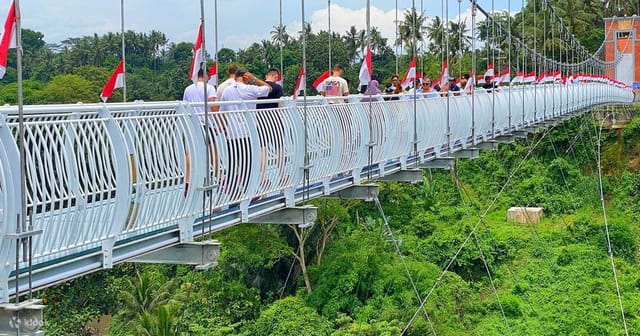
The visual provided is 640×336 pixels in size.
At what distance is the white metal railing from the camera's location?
13.1ft

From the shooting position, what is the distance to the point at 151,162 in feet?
16.1

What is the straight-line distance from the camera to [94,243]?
4336 millimetres

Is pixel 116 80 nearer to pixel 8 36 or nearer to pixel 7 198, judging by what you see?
pixel 8 36

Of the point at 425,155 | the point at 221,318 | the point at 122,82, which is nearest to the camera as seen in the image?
the point at 122,82

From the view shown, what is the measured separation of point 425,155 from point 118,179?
21.2ft

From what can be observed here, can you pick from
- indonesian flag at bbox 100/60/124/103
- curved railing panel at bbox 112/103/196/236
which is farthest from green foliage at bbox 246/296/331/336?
curved railing panel at bbox 112/103/196/236

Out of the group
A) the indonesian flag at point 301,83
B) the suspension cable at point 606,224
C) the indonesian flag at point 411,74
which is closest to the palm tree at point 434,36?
the suspension cable at point 606,224

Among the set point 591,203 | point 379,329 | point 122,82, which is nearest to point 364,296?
point 379,329

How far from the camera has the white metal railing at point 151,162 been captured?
13.1ft

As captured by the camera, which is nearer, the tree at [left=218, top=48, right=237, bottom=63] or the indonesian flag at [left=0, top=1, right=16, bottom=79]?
the indonesian flag at [left=0, top=1, right=16, bottom=79]

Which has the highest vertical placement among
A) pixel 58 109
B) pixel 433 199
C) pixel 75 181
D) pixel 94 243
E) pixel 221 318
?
pixel 58 109

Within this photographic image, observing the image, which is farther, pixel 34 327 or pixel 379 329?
pixel 379 329

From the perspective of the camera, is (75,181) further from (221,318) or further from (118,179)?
(221,318)

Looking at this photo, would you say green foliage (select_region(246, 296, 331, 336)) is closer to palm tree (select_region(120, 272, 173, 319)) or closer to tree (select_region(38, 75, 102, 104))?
palm tree (select_region(120, 272, 173, 319))
